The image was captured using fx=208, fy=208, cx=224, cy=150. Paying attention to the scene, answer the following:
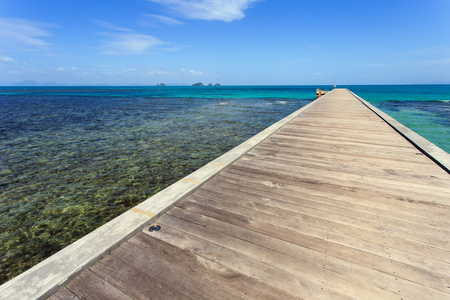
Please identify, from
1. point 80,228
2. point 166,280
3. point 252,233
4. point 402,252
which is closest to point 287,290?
point 252,233

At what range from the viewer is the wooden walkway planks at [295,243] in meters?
1.58

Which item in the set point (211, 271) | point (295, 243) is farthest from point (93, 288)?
point (295, 243)

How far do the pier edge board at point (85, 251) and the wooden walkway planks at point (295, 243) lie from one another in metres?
0.08

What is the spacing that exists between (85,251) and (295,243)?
1946 millimetres

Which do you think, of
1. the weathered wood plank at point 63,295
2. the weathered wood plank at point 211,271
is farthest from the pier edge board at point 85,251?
the weathered wood plank at point 211,271

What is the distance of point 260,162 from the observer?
402cm

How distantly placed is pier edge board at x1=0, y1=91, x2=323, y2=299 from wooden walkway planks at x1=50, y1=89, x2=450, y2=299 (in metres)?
0.08

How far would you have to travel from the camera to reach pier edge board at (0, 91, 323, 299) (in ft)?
5.08

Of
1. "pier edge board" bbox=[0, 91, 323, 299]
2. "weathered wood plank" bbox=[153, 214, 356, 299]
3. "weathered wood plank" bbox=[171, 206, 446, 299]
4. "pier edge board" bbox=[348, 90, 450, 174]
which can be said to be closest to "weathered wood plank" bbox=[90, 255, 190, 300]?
"pier edge board" bbox=[0, 91, 323, 299]

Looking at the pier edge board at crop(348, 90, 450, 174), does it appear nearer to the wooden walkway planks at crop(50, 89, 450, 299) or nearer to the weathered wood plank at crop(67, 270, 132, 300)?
the wooden walkway planks at crop(50, 89, 450, 299)

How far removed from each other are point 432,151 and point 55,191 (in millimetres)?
8289

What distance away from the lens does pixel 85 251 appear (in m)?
1.89

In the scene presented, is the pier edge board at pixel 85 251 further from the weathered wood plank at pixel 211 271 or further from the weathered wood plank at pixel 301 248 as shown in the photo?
the weathered wood plank at pixel 301 248

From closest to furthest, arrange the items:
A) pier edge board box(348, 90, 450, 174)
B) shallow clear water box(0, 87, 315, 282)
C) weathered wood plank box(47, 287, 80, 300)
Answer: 1. weathered wood plank box(47, 287, 80, 300)
2. pier edge board box(348, 90, 450, 174)
3. shallow clear water box(0, 87, 315, 282)
